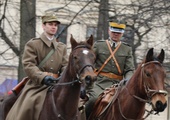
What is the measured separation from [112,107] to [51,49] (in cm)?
149

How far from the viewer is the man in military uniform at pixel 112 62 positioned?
11.5 metres


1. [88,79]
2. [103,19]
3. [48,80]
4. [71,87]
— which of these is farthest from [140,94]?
[103,19]

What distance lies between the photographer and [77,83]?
9797mm

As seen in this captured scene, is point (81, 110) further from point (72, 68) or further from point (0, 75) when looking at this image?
point (0, 75)

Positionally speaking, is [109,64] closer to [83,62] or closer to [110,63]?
[110,63]

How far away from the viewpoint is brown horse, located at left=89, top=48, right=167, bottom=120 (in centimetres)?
941

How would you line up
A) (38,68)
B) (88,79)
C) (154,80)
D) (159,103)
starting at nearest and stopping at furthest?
1. (88,79)
2. (159,103)
3. (154,80)
4. (38,68)

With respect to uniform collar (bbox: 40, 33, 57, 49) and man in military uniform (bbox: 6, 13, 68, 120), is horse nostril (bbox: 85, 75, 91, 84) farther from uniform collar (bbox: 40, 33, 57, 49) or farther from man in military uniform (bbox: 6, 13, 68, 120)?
uniform collar (bbox: 40, 33, 57, 49)

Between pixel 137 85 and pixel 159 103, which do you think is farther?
pixel 137 85

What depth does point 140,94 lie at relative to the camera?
32.8 ft

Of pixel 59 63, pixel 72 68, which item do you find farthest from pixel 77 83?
pixel 59 63

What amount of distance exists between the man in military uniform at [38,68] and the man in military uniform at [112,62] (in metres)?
1.04

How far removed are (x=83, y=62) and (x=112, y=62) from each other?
7.08 ft

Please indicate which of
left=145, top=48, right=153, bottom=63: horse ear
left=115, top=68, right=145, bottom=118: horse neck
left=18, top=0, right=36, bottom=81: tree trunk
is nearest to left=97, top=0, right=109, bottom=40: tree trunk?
left=18, top=0, right=36, bottom=81: tree trunk
